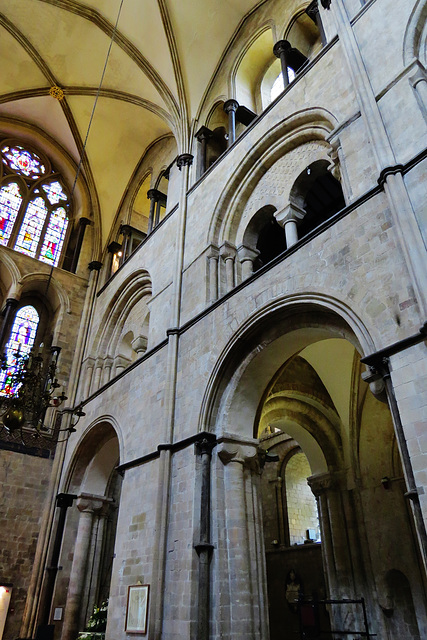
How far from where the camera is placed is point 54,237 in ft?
51.8

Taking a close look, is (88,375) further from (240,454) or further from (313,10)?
(313,10)

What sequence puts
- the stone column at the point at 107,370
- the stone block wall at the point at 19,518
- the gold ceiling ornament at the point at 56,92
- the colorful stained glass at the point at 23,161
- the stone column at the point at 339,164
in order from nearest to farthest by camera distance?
the stone column at the point at 339,164, the stone block wall at the point at 19,518, the stone column at the point at 107,370, the gold ceiling ornament at the point at 56,92, the colorful stained glass at the point at 23,161

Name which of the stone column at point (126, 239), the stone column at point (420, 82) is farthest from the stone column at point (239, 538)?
the stone column at point (126, 239)

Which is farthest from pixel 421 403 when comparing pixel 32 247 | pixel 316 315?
pixel 32 247

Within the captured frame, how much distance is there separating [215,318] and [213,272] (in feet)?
4.34

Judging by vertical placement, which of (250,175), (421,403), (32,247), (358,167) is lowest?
(421,403)

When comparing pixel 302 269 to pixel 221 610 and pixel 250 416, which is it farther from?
pixel 221 610

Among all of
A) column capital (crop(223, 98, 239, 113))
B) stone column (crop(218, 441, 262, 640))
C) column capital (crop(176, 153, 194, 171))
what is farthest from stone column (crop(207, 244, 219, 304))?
column capital (crop(223, 98, 239, 113))

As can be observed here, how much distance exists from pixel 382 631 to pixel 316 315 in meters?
5.98

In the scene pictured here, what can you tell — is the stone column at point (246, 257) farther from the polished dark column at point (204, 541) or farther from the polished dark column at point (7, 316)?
the polished dark column at point (7, 316)

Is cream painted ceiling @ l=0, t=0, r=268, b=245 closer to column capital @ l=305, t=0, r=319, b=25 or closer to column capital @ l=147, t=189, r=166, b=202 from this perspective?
column capital @ l=147, t=189, r=166, b=202

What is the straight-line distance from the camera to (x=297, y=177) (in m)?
8.08

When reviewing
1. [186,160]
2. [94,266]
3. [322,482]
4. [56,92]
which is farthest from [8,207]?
[322,482]

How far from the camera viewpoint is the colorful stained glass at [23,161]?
15.7 meters
